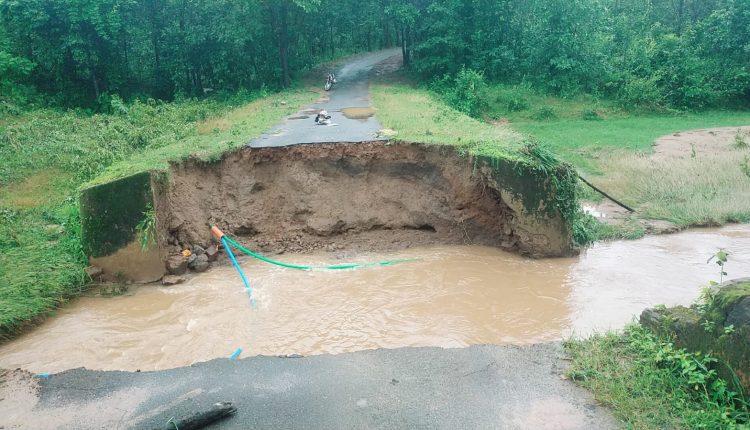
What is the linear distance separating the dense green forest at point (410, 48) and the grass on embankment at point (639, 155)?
1379 millimetres

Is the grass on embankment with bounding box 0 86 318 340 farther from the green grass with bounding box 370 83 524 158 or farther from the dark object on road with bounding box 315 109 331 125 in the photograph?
the green grass with bounding box 370 83 524 158

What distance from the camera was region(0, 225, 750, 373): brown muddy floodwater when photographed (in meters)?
6.28

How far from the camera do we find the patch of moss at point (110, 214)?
805 cm

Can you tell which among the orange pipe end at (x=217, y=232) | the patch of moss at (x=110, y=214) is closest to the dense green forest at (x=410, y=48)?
the orange pipe end at (x=217, y=232)

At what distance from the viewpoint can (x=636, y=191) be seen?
1150cm

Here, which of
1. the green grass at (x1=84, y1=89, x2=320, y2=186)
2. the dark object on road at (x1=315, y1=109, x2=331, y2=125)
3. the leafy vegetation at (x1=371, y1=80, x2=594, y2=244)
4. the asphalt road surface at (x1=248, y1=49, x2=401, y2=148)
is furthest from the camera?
the dark object on road at (x1=315, y1=109, x2=331, y2=125)

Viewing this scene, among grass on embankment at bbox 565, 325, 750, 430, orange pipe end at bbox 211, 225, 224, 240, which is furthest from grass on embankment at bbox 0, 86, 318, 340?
grass on embankment at bbox 565, 325, 750, 430

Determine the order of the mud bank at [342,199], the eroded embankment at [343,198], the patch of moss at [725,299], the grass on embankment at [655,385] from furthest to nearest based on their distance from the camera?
the eroded embankment at [343,198]
the mud bank at [342,199]
the patch of moss at [725,299]
the grass on embankment at [655,385]

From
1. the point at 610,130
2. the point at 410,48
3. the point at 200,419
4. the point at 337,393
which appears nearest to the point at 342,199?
the point at 337,393

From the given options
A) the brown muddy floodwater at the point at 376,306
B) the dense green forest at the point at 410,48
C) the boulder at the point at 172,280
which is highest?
the dense green forest at the point at 410,48

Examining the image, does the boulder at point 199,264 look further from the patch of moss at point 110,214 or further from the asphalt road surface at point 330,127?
the asphalt road surface at point 330,127

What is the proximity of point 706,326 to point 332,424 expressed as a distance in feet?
10.3

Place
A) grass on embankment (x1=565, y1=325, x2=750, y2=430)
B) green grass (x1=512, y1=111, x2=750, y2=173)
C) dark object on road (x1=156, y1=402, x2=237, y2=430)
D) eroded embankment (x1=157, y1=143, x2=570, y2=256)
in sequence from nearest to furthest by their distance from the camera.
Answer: grass on embankment (x1=565, y1=325, x2=750, y2=430), dark object on road (x1=156, y1=402, x2=237, y2=430), eroded embankment (x1=157, y1=143, x2=570, y2=256), green grass (x1=512, y1=111, x2=750, y2=173)

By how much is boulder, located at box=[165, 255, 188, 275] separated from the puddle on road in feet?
19.0
